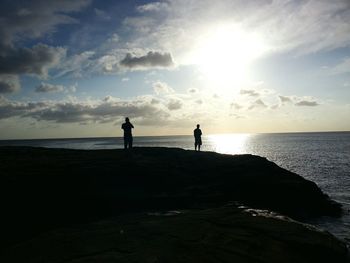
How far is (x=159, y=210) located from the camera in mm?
17953

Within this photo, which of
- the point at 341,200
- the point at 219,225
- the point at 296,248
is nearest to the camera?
the point at 296,248

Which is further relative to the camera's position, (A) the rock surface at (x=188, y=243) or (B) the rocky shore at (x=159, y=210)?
(B) the rocky shore at (x=159, y=210)

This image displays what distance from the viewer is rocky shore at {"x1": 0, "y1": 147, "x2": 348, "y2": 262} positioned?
9.88 meters

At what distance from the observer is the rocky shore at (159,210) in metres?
9.88

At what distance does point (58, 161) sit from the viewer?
2203cm

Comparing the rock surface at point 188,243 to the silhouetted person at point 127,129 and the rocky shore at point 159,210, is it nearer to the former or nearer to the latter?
Result: the rocky shore at point 159,210

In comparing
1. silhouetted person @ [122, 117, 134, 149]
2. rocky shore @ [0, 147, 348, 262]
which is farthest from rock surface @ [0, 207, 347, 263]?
silhouetted person @ [122, 117, 134, 149]

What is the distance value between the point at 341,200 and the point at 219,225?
2388cm

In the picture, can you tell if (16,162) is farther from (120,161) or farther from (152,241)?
(152,241)

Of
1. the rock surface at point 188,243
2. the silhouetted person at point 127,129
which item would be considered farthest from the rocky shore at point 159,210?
the silhouetted person at point 127,129

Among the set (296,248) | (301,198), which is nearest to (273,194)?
(301,198)

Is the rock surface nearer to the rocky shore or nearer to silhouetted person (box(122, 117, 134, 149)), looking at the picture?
the rocky shore

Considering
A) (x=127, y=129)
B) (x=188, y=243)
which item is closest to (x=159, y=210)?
(x=188, y=243)

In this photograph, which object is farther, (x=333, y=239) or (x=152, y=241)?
(x=333, y=239)
